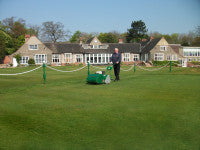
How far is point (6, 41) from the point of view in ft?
172

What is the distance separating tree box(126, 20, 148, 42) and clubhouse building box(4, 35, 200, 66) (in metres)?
21.3

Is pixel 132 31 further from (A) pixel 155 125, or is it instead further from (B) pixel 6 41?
(A) pixel 155 125

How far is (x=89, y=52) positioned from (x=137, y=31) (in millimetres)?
32821

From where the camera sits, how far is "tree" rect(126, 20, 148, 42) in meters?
79.4

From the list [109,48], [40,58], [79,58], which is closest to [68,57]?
[79,58]

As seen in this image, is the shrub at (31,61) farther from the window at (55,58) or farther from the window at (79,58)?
the window at (79,58)

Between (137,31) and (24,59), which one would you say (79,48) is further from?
(137,31)

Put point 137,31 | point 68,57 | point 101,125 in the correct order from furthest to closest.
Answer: point 137,31 < point 68,57 < point 101,125

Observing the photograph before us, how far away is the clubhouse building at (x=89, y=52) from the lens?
49.8m

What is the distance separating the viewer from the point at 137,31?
8000 centimetres

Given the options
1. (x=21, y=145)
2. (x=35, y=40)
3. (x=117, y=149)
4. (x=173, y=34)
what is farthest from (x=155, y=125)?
(x=173, y=34)

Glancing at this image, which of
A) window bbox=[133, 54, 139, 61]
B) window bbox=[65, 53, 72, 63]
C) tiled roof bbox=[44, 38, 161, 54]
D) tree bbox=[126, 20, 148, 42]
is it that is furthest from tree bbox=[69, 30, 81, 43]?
window bbox=[133, 54, 139, 61]

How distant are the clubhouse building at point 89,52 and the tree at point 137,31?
69.8ft

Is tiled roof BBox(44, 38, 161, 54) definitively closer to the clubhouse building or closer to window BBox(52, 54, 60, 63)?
the clubhouse building
